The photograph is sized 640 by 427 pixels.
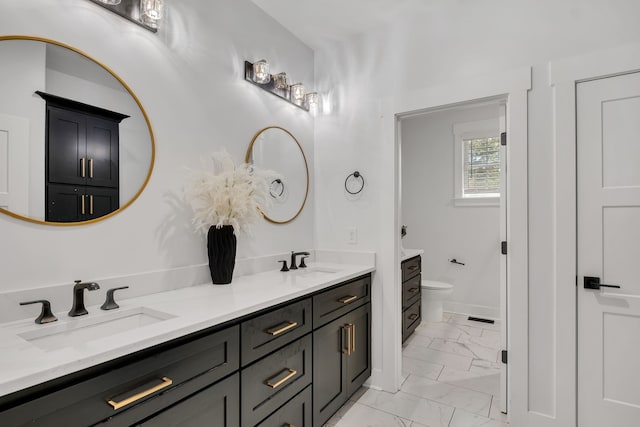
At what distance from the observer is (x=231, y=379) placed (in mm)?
1295

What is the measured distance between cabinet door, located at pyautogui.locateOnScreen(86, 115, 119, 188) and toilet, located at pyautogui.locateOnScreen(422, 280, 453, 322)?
10.9 ft

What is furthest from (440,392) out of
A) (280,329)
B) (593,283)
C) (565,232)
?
(280,329)

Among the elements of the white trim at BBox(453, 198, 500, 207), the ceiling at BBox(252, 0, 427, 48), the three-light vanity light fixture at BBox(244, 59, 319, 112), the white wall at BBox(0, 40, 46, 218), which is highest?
the ceiling at BBox(252, 0, 427, 48)

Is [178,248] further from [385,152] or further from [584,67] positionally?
[584,67]

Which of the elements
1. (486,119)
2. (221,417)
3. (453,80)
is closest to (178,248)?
(221,417)

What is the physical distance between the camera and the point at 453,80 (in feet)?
7.30

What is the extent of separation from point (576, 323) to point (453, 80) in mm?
1667

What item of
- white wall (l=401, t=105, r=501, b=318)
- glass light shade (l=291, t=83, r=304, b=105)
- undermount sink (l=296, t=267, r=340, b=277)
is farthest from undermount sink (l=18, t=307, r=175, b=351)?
white wall (l=401, t=105, r=501, b=318)

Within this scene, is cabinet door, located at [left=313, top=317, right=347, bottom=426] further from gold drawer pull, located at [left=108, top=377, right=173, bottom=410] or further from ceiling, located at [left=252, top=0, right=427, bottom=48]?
ceiling, located at [left=252, top=0, right=427, bottom=48]

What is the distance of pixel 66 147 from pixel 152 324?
2.63 feet

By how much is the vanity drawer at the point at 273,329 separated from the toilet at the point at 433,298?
2.42 m

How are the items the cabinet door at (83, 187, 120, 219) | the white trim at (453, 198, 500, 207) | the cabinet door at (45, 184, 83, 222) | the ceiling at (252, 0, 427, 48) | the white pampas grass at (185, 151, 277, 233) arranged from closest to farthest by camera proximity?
1. the cabinet door at (45, 184, 83, 222)
2. the cabinet door at (83, 187, 120, 219)
3. the white pampas grass at (185, 151, 277, 233)
4. the ceiling at (252, 0, 427, 48)
5. the white trim at (453, 198, 500, 207)

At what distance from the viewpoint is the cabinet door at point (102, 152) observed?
1.41m

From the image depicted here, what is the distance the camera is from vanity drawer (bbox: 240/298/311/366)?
1.38 meters
